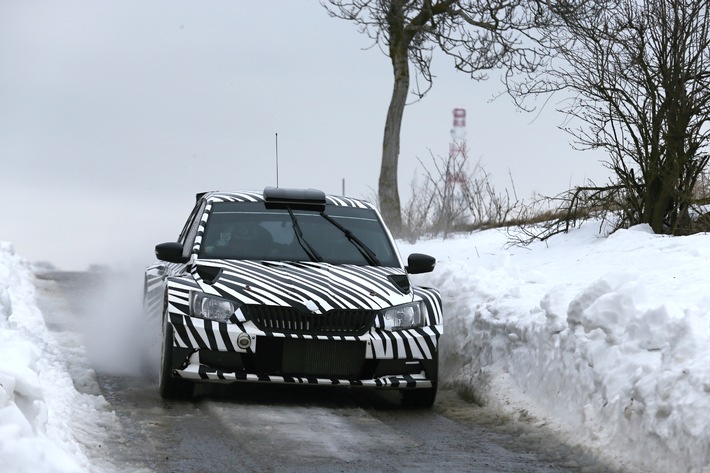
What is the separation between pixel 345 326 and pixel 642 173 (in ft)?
24.0

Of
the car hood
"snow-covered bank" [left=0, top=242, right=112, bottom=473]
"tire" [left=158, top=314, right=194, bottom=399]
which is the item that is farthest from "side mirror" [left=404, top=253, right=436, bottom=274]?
"snow-covered bank" [left=0, top=242, right=112, bottom=473]

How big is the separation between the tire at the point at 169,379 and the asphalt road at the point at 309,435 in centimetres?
Result: 9

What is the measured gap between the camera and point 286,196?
1020cm

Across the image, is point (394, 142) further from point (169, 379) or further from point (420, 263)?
point (169, 379)

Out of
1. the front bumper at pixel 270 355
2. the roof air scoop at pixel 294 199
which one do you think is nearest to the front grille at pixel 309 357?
the front bumper at pixel 270 355

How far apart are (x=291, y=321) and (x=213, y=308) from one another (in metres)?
0.56

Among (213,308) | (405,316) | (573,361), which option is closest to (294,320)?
(213,308)

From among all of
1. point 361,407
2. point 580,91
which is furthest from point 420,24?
point 361,407

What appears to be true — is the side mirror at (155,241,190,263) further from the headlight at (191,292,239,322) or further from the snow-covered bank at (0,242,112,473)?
the snow-covered bank at (0,242,112,473)

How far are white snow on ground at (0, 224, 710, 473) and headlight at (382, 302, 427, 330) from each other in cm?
92

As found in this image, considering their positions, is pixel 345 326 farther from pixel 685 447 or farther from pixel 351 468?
pixel 685 447

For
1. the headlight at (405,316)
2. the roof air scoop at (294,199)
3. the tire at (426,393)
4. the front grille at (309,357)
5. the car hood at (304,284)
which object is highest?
the roof air scoop at (294,199)

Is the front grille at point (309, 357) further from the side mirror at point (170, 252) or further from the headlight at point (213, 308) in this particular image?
the side mirror at point (170, 252)

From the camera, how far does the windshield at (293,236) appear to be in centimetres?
964
